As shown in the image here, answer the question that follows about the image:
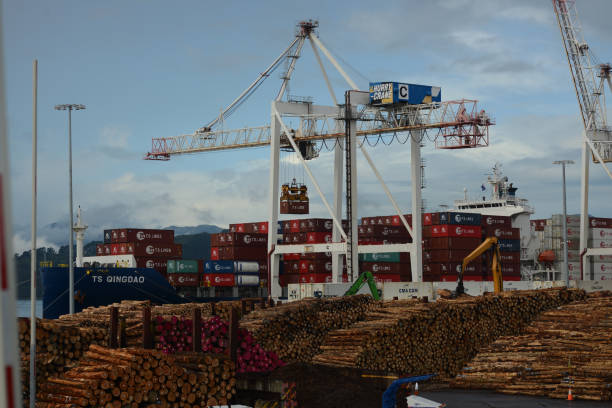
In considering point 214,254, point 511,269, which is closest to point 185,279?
point 214,254

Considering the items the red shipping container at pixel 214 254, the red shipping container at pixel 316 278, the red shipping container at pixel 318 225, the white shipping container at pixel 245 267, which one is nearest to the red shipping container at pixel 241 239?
the red shipping container at pixel 214 254

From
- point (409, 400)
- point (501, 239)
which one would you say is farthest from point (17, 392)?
point (501, 239)

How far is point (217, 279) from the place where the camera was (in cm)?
6356

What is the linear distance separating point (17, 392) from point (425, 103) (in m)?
51.1

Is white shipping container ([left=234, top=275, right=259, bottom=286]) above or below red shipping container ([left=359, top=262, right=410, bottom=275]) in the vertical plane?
below

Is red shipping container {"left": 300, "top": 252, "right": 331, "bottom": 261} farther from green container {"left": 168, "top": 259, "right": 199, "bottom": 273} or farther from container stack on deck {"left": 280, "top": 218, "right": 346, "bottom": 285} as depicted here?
green container {"left": 168, "top": 259, "right": 199, "bottom": 273}

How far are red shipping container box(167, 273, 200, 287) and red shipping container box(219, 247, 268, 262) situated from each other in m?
3.45

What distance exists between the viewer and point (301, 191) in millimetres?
56719

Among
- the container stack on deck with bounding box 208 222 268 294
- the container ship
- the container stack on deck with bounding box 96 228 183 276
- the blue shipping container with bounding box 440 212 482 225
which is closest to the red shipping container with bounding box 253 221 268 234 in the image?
the container ship

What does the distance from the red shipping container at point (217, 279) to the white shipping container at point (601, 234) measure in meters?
32.9

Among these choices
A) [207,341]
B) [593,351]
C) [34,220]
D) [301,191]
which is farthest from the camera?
[301,191]

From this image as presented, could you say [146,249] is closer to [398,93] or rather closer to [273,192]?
[273,192]

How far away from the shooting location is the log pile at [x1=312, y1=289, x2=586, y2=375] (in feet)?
73.9

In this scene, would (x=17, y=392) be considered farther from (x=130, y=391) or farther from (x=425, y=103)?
(x=425, y=103)
